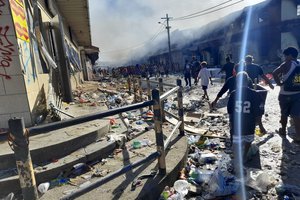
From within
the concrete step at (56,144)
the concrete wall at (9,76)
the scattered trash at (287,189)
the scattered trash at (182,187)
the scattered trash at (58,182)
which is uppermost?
the concrete wall at (9,76)

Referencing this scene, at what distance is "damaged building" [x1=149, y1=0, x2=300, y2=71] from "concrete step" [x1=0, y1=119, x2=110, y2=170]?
63.5ft

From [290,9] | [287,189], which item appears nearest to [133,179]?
[287,189]

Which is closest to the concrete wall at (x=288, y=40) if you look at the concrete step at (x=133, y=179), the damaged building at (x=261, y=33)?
the damaged building at (x=261, y=33)

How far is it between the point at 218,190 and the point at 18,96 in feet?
11.3

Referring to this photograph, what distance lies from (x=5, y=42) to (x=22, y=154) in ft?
9.44

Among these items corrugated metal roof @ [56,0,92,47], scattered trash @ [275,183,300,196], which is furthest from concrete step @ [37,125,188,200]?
corrugated metal roof @ [56,0,92,47]

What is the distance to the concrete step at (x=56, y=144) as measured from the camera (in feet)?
10.7

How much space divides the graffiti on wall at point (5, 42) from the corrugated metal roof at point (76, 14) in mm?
6846

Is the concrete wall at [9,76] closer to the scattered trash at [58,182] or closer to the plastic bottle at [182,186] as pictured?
the scattered trash at [58,182]

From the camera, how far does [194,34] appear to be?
4269cm

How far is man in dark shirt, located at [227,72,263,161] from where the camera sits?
13.1 feet

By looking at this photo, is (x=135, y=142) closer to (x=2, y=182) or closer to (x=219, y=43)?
(x=2, y=182)

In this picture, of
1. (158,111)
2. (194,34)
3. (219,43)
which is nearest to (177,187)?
(158,111)

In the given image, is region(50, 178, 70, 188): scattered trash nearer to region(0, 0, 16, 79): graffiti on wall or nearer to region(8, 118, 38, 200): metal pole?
region(8, 118, 38, 200): metal pole
